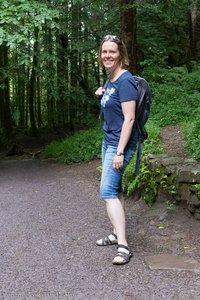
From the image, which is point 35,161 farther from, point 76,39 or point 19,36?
point 19,36

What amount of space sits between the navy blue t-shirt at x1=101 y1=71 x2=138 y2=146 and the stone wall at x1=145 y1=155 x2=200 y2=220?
1.44m

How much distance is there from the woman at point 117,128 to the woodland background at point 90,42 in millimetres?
4342

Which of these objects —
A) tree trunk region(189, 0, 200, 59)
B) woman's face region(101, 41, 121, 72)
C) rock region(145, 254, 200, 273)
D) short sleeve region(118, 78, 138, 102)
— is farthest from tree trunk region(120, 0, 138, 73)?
rock region(145, 254, 200, 273)

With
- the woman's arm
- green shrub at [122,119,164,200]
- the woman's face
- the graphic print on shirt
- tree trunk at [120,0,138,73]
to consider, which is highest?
tree trunk at [120,0,138,73]

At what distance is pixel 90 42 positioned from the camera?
13.6 metres

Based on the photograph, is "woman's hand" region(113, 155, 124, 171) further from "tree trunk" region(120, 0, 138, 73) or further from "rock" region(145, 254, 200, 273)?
"tree trunk" region(120, 0, 138, 73)

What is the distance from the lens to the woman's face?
3957mm

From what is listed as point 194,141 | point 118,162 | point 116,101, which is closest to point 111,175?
point 118,162

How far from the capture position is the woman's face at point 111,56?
13.0 feet

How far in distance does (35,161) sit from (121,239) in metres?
8.75

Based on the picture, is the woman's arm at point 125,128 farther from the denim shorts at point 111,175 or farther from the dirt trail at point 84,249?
the dirt trail at point 84,249

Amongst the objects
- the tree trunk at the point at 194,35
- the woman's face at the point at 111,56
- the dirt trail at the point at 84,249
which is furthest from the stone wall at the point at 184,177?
the tree trunk at the point at 194,35

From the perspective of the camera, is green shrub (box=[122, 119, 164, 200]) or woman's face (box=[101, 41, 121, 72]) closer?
woman's face (box=[101, 41, 121, 72])

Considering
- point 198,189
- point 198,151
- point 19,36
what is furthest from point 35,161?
point 198,189
